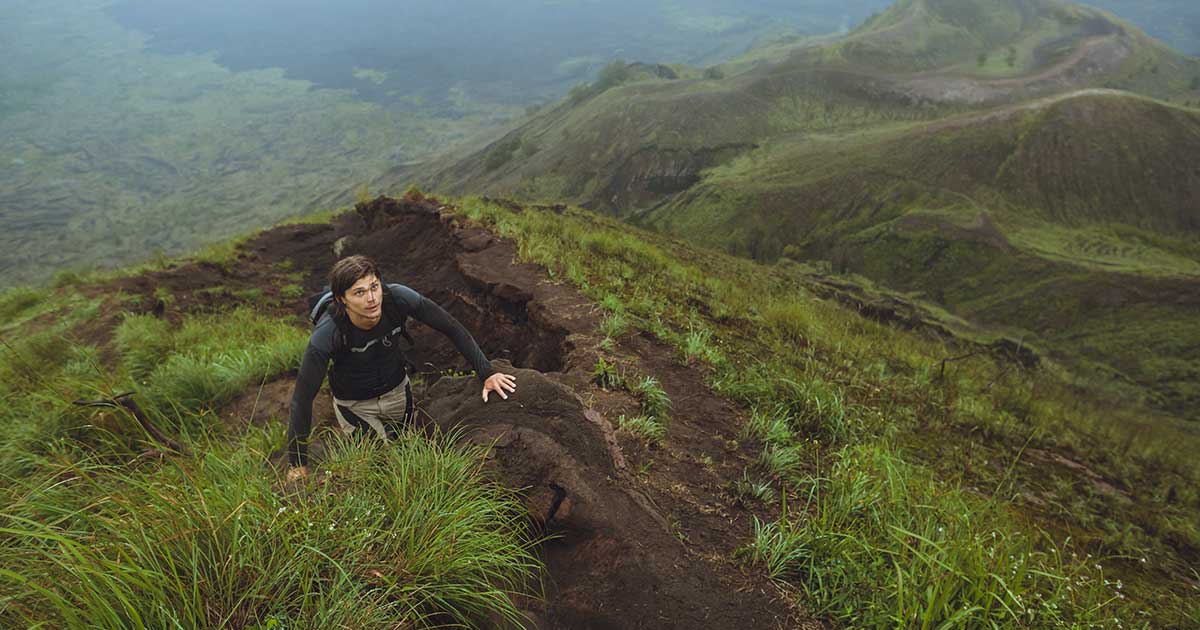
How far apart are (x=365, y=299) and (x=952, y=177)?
1486 inches

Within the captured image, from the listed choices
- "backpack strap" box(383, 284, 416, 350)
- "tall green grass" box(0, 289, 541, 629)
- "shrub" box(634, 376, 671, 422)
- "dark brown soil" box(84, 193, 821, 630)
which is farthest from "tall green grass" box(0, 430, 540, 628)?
"shrub" box(634, 376, 671, 422)

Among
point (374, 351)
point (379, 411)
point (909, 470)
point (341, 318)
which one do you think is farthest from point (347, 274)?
point (909, 470)

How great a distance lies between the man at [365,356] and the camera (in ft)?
9.62

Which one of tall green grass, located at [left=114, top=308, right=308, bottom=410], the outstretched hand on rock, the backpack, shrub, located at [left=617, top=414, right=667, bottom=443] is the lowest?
tall green grass, located at [left=114, top=308, right=308, bottom=410]

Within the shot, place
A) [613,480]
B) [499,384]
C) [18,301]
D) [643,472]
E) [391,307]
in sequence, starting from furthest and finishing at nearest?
[18,301]
[391,307]
[499,384]
[643,472]
[613,480]

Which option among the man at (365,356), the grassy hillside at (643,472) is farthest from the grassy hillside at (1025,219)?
the man at (365,356)

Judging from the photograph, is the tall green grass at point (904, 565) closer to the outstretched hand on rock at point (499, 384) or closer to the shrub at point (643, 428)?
the shrub at point (643, 428)

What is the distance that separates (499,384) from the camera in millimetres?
3156

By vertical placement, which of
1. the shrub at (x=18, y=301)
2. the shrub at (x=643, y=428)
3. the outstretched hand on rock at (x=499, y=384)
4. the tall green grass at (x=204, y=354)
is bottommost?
the shrub at (x=18, y=301)

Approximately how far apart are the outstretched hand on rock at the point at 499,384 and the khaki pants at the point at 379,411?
731mm

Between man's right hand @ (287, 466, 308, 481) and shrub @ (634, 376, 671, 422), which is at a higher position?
man's right hand @ (287, 466, 308, 481)

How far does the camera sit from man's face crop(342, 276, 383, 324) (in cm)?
296

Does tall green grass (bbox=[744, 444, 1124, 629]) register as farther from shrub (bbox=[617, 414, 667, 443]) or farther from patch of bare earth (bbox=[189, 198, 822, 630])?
shrub (bbox=[617, 414, 667, 443])

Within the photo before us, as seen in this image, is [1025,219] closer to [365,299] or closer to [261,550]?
[365,299]
